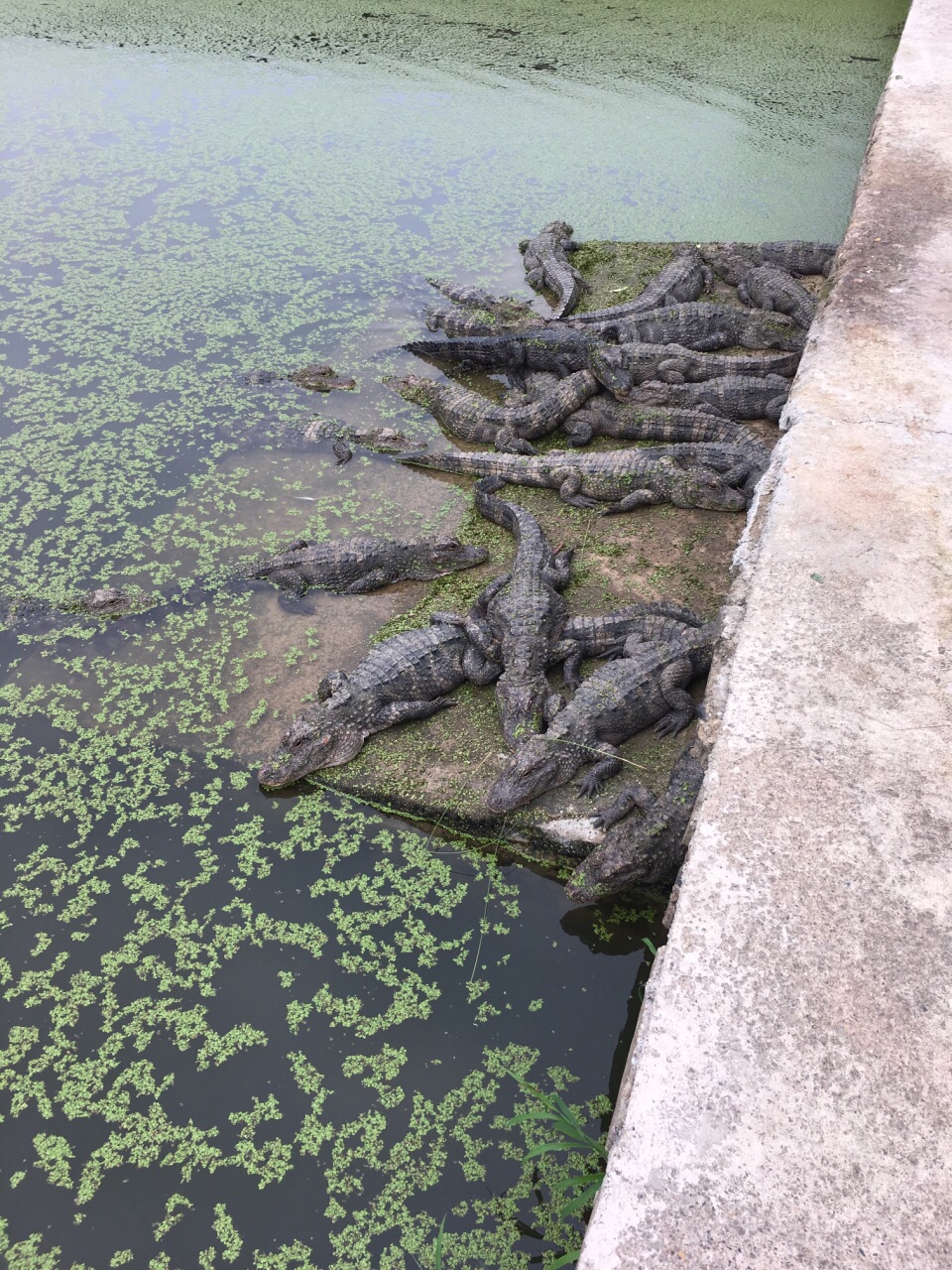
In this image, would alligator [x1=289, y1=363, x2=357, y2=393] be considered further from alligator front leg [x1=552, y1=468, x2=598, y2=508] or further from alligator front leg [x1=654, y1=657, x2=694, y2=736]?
alligator front leg [x1=654, y1=657, x2=694, y2=736]

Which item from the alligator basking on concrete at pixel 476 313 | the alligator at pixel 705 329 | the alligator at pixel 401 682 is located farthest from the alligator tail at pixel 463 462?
the alligator at pixel 705 329

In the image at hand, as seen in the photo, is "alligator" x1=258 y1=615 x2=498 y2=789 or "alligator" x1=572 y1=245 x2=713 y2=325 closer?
"alligator" x1=258 y1=615 x2=498 y2=789

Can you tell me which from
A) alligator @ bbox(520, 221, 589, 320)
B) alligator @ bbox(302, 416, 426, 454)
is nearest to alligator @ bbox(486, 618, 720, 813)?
alligator @ bbox(302, 416, 426, 454)

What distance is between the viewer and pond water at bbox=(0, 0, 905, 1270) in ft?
8.09

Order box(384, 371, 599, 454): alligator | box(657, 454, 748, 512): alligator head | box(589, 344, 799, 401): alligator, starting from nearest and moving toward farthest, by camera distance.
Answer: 1. box(657, 454, 748, 512): alligator head
2. box(384, 371, 599, 454): alligator
3. box(589, 344, 799, 401): alligator

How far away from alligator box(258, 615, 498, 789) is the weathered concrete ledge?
1.36m

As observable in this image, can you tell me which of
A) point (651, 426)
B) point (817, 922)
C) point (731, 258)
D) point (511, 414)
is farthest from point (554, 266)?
point (817, 922)

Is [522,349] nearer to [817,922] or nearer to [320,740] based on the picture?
[320,740]

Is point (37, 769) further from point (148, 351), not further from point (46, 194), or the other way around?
point (46, 194)

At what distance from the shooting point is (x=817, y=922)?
74.6 inches

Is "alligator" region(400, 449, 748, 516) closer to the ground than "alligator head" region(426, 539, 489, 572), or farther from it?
farther from it

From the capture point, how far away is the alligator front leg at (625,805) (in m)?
3.19

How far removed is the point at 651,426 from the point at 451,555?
1.71 metres

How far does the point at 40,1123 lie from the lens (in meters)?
2.53
